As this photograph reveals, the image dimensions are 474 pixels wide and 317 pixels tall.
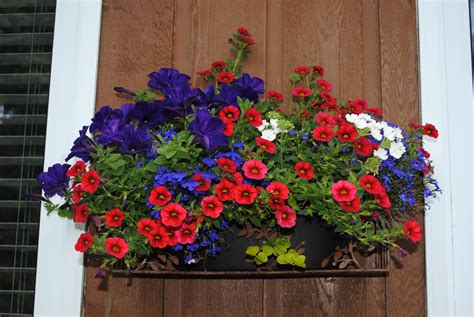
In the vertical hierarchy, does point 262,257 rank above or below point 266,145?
below

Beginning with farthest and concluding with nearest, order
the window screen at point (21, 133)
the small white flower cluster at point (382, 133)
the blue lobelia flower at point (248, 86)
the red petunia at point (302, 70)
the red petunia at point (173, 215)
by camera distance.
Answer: the window screen at point (21, 133), the red petunia at point (302, 70), the blue lobelia flower at point (248, 86), the small white flower cluster at point (382, 133), the red petunia at point (173, 215)

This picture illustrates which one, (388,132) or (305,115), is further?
(305,115)

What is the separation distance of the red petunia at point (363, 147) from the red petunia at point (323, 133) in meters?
0.05

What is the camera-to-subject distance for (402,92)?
1.62m

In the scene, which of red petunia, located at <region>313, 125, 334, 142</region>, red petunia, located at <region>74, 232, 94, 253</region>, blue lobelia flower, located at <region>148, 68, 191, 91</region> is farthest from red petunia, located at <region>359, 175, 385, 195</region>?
red petunia, located at <region>74, 232, 94, 253</region>

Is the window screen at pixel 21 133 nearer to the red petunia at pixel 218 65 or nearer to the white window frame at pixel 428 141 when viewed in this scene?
the white window frame at pixel 428 141

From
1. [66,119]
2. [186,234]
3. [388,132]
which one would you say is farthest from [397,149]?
[66,119]

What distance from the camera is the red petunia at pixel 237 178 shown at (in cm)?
122

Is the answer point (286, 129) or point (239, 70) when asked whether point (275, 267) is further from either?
point (239, 70)

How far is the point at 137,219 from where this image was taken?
1288mm

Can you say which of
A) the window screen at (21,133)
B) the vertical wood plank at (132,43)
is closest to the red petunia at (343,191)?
the vertical wood plank at (132,43)

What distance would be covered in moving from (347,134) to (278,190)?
180 millimetres

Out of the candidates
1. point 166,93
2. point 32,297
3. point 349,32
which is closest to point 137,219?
point 166,93

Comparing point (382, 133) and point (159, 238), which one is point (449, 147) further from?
point (159, 238)
